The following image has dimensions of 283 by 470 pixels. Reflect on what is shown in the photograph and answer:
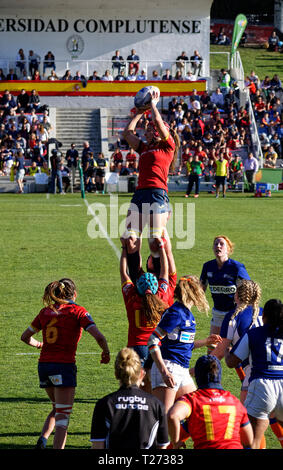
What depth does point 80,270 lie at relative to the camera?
1598cm

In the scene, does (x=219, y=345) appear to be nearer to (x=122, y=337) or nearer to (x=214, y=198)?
(x=122, y=337)

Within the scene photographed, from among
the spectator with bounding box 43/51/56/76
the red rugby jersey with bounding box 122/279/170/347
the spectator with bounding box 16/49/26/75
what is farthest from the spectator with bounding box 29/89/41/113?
the red rugby jersey with bounding box 122/279/170/347

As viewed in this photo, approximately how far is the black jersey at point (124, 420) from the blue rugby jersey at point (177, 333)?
1.45 meters

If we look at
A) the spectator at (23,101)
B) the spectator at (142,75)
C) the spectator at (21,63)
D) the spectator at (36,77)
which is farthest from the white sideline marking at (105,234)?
the spectator at (21,63)

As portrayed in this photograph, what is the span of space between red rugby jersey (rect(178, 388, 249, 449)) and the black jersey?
1.43 ft

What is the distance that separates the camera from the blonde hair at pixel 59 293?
6832 mm

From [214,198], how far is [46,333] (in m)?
26.2

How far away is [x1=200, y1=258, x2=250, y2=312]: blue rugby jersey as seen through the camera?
8.63 metres

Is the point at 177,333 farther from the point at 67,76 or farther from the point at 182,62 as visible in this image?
the point at 182,62

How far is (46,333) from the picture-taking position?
6848mm

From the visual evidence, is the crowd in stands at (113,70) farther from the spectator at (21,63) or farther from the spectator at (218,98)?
the spectator at (218,98)
